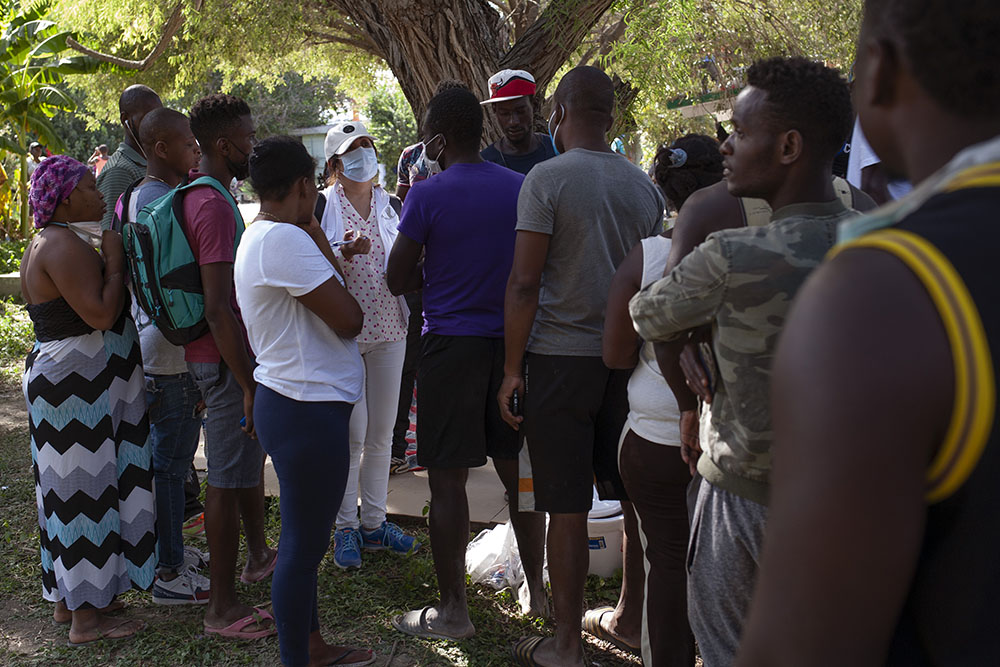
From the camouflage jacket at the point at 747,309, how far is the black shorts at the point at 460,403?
163cm

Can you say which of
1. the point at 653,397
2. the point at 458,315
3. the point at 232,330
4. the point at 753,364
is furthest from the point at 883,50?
the point at 232,330

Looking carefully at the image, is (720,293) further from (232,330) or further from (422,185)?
(232,330)

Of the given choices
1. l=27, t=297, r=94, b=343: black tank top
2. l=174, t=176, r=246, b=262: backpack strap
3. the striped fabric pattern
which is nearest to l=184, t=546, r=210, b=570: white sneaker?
the striped fabric pattern

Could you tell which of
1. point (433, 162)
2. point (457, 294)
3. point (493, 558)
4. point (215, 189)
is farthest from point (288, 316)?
point (493, 558)

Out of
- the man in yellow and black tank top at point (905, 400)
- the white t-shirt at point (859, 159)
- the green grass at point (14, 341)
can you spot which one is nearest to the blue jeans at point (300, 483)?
the white t-shirt at point (859, 159)

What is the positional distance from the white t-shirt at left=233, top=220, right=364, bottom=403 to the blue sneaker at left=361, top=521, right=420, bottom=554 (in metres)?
1.57

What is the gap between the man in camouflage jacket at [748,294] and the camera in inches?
69.0

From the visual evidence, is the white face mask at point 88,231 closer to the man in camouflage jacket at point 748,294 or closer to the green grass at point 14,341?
the man in camouflage jacket at point 748,294

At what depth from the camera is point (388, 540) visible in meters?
4.38

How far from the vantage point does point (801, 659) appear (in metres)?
0.97

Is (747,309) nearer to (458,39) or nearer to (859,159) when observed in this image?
(859,159)

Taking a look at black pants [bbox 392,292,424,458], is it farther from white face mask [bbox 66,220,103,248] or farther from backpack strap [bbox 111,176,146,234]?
white face mask [bbox 66,220,103,248]

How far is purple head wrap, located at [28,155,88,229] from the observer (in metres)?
3.46

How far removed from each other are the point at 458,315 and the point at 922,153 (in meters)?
2.49
